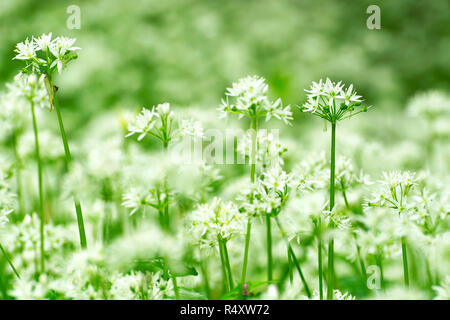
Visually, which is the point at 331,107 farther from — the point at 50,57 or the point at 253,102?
the point at 50,57

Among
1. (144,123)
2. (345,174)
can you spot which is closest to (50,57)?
(144,123)

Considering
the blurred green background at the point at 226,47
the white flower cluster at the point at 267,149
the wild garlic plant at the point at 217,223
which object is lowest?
the wild garlic plant at the point at 217,223

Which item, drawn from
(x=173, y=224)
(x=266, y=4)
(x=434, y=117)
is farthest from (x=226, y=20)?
(x=173, y=224)

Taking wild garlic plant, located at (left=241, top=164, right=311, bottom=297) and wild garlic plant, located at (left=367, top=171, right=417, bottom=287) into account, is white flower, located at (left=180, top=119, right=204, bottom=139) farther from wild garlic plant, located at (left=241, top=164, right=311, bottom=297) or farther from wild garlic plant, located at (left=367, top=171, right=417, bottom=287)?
wild garlic plant, located at (left=367, top=171, right=417, bottom=287)

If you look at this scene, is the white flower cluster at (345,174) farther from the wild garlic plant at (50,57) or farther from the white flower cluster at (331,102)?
the wild garlic plant at (50,57)

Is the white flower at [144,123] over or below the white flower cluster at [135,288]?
over

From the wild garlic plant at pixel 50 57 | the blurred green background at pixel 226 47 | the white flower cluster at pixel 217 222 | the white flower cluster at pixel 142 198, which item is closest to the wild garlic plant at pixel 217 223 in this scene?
the white flower cluster at pixel 217 222

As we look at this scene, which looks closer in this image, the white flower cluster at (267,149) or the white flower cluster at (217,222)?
the white flower cluster at (217,222)
